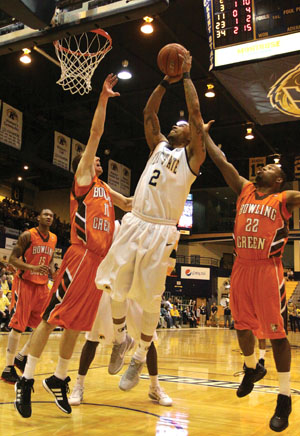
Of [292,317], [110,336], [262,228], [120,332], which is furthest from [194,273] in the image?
[120,332]

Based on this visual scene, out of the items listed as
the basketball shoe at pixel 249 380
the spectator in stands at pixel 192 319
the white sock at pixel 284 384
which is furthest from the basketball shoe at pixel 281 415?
the spectator in stands at pixel 192 319

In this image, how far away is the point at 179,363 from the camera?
811 cm

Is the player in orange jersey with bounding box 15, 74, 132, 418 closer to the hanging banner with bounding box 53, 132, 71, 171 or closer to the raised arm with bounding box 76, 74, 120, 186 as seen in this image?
the raised arm with bounding box 76, 74, 120, 186

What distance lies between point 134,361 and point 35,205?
27.8m

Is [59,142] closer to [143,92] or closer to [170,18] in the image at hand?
[143,92]

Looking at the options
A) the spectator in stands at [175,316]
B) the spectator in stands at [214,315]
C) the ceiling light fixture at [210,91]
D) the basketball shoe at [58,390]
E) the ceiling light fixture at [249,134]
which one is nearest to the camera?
the basketball shoe at [58,390]

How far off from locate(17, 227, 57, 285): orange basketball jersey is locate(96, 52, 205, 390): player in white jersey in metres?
2.12

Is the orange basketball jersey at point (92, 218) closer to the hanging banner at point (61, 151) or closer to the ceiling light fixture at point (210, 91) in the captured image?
the ceiling light fixture at point (210, 91)

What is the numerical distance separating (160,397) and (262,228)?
1926 mm

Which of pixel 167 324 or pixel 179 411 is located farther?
pixel 167 324

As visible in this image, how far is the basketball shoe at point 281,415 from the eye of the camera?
348 cm

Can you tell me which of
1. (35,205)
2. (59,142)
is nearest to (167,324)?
(59,142)

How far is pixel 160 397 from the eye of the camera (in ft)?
14.7

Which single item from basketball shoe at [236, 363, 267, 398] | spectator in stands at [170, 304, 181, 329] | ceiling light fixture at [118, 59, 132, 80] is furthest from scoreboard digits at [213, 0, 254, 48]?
spectator in stands at [170, 304, 181, 329]
